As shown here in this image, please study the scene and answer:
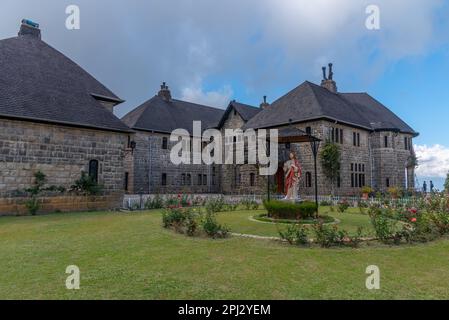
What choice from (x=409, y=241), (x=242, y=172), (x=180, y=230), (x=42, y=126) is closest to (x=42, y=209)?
(x=42, y=126)

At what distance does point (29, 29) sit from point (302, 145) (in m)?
22.3

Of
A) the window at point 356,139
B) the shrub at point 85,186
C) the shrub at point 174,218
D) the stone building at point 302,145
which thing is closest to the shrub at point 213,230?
the shrub at point 174,218

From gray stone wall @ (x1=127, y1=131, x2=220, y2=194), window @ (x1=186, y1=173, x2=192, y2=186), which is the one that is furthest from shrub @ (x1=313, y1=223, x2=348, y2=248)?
window @ (x1=186, y1=173, x2=192, y2=186)

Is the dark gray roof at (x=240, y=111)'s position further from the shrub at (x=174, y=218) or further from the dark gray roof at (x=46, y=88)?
the shrub at (x=174, y=218)

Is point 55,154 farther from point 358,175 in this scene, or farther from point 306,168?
point 358,175

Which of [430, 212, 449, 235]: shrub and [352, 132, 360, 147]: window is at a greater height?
[352, 132, 360, 147]: window

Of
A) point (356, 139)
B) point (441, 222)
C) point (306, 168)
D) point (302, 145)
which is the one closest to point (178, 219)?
point (441, 222)

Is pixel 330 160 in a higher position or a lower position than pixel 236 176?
higher

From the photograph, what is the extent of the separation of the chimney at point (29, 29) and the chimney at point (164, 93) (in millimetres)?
16380

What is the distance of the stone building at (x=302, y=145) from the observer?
83.4 ft

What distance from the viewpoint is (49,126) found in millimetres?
15633

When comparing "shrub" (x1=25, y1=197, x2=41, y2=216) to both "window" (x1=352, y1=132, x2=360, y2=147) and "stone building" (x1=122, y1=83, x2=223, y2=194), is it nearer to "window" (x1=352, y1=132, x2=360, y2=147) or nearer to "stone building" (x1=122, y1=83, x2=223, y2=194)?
"stone building" (x1=122, y1=83, x2=223, y2=194)

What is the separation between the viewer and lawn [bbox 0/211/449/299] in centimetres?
443

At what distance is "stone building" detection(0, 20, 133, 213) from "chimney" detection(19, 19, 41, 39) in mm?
78
